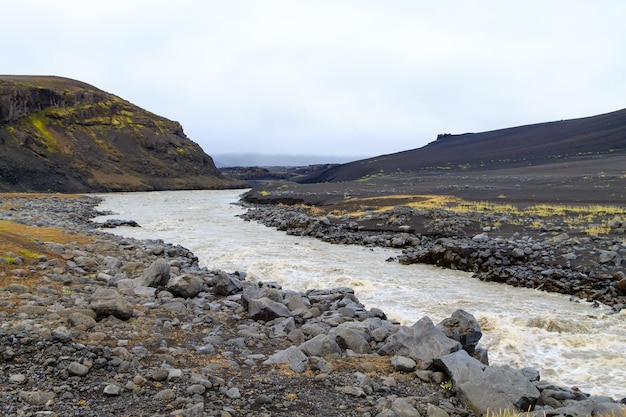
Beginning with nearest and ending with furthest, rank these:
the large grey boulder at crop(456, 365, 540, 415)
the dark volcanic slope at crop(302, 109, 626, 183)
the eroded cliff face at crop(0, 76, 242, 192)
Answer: the large grey boulder at crop(456, 365, 540, 415), the dark volcanic slope at crop(302, 109, 626, 183), the eroded cliff face at crop(0, 76, 242, 192)

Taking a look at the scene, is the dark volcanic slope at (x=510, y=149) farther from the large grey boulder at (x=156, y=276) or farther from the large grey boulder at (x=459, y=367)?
the large grey boulder at (x=459, y=367)

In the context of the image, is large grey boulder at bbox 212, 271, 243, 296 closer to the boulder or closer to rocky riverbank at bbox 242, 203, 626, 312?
the boulder

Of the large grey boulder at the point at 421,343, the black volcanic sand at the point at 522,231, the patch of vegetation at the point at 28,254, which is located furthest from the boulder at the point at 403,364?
the patch of vegetation at the point at 28,254

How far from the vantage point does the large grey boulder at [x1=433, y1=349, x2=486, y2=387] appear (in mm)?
6539

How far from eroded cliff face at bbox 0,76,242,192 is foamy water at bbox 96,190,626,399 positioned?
65.0 meters

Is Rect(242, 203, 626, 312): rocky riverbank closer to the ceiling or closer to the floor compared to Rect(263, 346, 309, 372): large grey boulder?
closer to the floor

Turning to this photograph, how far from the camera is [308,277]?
17.0 metres

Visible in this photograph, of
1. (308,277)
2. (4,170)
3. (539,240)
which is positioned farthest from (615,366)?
(4,170)

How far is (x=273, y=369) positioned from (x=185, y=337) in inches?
78.1

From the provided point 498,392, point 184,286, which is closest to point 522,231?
point 184,286

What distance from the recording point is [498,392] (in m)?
6.00

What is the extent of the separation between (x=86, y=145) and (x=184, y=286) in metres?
98.3

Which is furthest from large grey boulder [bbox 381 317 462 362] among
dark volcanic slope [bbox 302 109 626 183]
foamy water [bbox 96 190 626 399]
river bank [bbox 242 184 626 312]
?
dark volcanic slope [bbox 302 109 626 183]

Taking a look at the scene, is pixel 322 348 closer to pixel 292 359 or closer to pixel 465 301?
pixel 292 359
